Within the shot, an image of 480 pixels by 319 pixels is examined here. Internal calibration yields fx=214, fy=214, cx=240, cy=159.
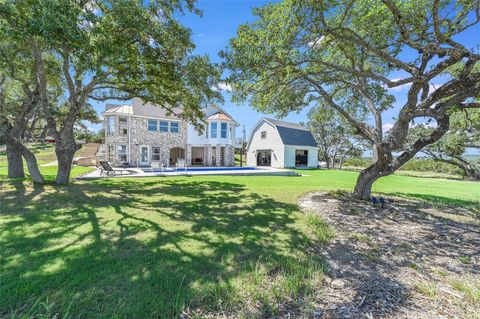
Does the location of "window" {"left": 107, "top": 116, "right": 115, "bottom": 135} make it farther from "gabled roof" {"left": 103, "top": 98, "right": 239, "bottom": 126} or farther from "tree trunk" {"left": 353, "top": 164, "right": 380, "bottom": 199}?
"tree trunk" {"left": 353, "top": 164, "right": 380, "bottom": 199}

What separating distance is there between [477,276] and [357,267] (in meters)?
1.73

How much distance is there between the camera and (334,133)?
31.4m

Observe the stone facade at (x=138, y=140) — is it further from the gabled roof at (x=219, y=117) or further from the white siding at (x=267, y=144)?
the white siding at (x=267, y=144)

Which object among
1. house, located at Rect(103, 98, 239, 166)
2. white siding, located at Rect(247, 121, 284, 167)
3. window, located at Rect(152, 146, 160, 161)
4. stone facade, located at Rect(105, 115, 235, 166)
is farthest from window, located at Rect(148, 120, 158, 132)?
white siding, located at Rect(247, 121, 284, 167)

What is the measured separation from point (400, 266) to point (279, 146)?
24.2 meters

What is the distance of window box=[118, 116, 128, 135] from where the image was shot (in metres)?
20.8

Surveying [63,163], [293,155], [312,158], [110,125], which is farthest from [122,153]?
[312,158]

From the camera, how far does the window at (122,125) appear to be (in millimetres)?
20844

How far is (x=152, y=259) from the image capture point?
3.33m

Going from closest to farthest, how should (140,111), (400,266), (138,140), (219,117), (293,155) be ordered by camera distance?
1. (400,266)
2. (138,140)
3. (140,111)
4. (219,117)
5. (293,155)

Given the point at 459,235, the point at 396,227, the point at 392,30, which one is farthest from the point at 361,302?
A: the point at 392,30

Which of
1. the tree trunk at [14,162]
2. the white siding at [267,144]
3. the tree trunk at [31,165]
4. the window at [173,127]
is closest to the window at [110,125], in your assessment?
the window at [173,127]

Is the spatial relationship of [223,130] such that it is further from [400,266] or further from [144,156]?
[400,266]

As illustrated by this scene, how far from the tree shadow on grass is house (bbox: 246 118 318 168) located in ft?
69.0
